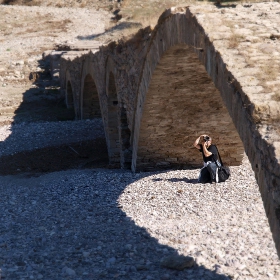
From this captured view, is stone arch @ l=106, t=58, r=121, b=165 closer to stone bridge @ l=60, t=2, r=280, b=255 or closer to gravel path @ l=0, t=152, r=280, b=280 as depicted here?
stone bridge @ l=60, t=2, r=280, b=255

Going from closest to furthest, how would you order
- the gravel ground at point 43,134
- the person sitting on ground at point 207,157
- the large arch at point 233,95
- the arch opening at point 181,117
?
1. the large arch at point 233,95
2. the arch opening at point 181,117
3. the person sitting on ground at point 207,157
4. the gravel ground at point 43,134

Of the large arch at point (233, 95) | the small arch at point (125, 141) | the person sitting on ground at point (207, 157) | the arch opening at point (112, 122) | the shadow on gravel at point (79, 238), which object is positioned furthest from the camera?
the arch opening at point (112, 122)

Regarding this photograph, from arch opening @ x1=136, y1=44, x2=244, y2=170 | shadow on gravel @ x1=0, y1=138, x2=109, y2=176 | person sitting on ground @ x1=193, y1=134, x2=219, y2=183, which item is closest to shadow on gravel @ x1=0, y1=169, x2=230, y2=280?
arch opening @ x1=136, y1=44, x2=244, y2=170

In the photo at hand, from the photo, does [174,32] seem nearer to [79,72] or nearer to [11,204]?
[11,204]

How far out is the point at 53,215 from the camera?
8.93m

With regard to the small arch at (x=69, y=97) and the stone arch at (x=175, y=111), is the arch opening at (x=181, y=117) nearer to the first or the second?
the stone arch at (x=175, y=111)

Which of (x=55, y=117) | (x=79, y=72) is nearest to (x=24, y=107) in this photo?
(x=55, y=117)

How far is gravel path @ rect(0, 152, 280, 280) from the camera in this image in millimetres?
6613

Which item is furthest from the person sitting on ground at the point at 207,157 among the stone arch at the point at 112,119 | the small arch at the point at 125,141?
the stone arch at the point at 112,119

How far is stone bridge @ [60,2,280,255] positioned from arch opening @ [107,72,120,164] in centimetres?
3

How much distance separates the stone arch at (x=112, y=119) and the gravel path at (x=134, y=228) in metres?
2.67

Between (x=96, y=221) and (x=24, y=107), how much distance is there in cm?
1573

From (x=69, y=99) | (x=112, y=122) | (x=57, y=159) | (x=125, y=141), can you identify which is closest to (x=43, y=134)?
(x=57, y=159)

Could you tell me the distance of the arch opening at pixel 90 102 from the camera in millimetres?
19750
